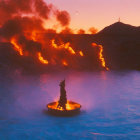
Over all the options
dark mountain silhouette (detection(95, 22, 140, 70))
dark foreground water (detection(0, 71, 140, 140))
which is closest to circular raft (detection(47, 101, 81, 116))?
dark foreground water (detection(0, 71, 140, 140))

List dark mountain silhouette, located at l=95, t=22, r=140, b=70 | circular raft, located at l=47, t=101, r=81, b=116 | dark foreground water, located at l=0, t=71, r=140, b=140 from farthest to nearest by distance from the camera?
dark mountain silhouette, located at l=95, t=22, r=140, b=70, circular raft, located at l=47, t=101, r=81, b=116, dark foreground water, located at l=0, t=71, r=140, b=140

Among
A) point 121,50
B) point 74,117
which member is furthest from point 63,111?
point 121,50

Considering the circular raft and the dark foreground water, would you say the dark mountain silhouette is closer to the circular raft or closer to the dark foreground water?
the dark foreground water

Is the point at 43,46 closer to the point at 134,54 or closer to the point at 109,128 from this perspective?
the point at 134,54

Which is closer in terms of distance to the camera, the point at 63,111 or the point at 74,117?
the point at 63,111

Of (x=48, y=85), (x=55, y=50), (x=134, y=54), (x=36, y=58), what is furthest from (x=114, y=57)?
(x=48, y=85)

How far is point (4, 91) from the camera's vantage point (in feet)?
92.8

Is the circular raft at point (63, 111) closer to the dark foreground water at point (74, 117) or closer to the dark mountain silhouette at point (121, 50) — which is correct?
the dark foreground water at point (74, 117)

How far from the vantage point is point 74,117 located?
1858cm

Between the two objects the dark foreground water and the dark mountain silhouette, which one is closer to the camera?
the dark foreground water

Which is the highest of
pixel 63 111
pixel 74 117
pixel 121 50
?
pixel 121 50

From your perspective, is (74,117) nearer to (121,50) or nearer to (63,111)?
(63,111)

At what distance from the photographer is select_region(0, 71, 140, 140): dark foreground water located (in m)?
15.8

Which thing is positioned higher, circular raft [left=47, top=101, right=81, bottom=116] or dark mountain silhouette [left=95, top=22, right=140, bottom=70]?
dark mountain silhouette [left=95, top=22, right=140, bottom=70]
